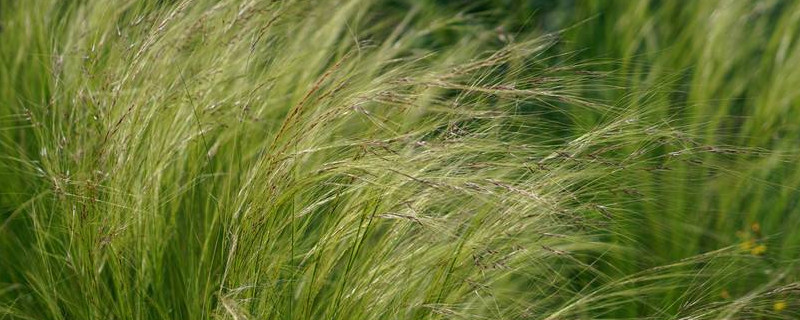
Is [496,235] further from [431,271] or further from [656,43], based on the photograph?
[656,43]

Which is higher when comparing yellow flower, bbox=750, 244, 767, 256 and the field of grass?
the field of grass

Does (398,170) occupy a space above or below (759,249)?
above

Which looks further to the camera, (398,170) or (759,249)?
(759,249)

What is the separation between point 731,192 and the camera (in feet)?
8.46

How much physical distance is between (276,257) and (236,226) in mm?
99

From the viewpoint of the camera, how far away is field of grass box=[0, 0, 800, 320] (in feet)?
6.72

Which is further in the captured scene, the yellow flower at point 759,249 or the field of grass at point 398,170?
the yellow flower at point 759,249

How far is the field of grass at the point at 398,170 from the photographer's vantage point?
205 cm

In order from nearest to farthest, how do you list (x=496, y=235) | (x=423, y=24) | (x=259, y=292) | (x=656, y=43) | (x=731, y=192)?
1. (x=496, y=235)
2. (x=259, y=292)
3. (x=731, y=192)
4. (x=656, y=43)
5. (x=423, y=24)

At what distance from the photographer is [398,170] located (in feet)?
6.68

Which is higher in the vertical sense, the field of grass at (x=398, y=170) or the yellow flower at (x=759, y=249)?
the field of grass at (x=398, y=170)

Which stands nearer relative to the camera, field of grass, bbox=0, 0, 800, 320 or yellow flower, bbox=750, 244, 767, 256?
field of grass, bbox=0, 0, 800, 320

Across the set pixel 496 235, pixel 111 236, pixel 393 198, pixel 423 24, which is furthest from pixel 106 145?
pixel 423 24

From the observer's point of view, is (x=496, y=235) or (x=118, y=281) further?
(x=118, y=281)
